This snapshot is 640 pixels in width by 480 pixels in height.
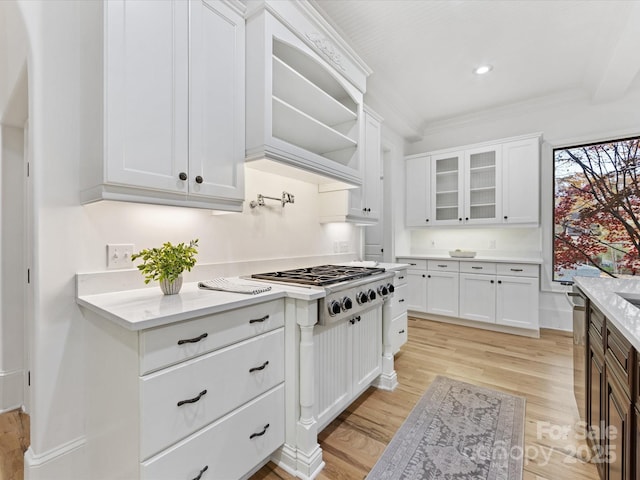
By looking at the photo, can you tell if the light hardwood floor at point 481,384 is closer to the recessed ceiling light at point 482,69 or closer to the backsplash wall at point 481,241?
the backsplash wall at point 481,241

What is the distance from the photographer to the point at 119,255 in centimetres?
155

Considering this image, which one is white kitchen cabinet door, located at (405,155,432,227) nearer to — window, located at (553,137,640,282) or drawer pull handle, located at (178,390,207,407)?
window, located at (553,137,640,282)

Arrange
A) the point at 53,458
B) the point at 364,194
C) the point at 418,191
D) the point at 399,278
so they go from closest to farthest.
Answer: the point at 53,458 → the point at 399,278 → the point at 364,194 → the point at 418,191

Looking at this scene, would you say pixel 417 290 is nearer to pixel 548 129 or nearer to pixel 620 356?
pixel 548 129

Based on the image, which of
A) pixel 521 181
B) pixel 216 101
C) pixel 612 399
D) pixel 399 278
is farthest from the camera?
pixel 521 181

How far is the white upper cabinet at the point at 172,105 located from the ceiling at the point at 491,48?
117 centimetres

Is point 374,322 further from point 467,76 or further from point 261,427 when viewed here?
point 467,76

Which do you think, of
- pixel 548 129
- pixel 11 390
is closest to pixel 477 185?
pixel 548 129

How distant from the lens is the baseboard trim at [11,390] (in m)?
2.10

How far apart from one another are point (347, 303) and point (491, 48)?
114 inches

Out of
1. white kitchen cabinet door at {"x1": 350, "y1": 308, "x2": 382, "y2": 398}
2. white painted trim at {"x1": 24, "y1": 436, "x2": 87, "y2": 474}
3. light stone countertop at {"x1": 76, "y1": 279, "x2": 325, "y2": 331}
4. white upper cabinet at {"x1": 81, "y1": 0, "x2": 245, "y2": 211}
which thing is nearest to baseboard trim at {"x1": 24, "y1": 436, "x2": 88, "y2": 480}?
white painted trim at {"x1": 24, "y1": 436, "x2": 87, "y2": 474}

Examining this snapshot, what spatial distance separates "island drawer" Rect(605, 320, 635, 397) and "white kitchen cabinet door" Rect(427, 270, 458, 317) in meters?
2.93

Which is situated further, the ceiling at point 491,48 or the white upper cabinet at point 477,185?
the white upper cabinet at point 477,185

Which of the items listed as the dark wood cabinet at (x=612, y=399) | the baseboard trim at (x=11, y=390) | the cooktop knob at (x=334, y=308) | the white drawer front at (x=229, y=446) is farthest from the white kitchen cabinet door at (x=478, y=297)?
the baseboard trim at (x=11, y=390)
